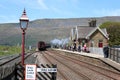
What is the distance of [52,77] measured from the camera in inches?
783

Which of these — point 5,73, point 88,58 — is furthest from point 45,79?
point 88,58

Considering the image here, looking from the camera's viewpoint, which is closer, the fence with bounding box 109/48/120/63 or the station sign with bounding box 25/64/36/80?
the station sign with bounding box 25/64/36/80

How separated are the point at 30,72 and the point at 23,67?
1.42ft

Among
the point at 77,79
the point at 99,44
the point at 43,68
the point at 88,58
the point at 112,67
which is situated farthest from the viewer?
the point at 99,44

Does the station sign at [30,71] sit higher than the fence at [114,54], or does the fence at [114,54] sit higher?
the fence at [114,54]

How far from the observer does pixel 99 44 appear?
10588 cm

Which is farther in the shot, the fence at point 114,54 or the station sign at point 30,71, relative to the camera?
the fence at point 114,54

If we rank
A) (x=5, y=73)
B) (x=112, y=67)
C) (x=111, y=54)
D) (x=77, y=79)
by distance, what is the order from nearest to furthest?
(x=5, y=73) < (x=77, y=79) < (x=112, y=67) < (x=111, y=54)

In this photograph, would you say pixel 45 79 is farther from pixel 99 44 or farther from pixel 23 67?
pixel 99 44

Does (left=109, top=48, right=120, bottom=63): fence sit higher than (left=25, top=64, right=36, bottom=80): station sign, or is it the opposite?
(left=109, top=48, right=120, bottom=63): fence

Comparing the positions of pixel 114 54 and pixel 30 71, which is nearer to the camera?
pixel 30 71

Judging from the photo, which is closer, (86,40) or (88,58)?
(88,58)

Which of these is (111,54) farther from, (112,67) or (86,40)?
(86,40)

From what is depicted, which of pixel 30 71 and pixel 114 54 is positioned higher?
pixel 114 54
